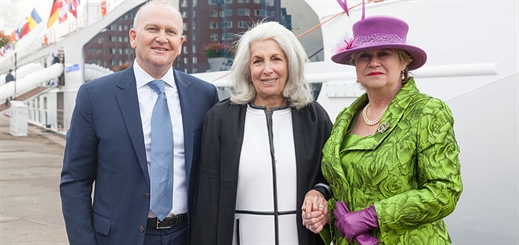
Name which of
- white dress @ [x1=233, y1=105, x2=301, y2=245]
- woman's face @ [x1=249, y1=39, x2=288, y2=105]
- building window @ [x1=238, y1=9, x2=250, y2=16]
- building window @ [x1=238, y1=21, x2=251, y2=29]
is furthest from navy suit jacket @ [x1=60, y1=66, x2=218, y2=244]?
building window @ [x1=238, y1=21, x2=251, y2=29]

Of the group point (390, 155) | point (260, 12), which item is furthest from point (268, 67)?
point (260, 12)

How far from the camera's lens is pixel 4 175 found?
9.59 meters

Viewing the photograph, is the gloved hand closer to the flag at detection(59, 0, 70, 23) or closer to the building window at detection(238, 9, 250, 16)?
the building window at detection(238, 9, 250, 16)

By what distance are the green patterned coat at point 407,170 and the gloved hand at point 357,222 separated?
31mm

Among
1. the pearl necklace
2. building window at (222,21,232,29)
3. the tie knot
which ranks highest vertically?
building window at (222,21,232,29)

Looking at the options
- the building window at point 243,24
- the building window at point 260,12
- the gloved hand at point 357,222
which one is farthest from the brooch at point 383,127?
the building window at point 243,24

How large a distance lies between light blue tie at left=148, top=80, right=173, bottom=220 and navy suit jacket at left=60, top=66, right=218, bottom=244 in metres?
0.04

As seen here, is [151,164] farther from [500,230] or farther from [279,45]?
[500,230]

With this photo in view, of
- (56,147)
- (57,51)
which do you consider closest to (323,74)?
(56,147)

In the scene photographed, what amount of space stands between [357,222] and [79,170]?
119 centimetres

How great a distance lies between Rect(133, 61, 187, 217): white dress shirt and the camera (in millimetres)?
2455

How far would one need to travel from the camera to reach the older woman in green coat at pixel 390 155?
6.46 feet

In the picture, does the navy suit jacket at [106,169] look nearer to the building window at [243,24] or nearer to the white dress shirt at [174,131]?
the white dress shirt at [174,131]

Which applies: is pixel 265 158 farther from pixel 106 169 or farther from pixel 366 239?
pixel 106 169
